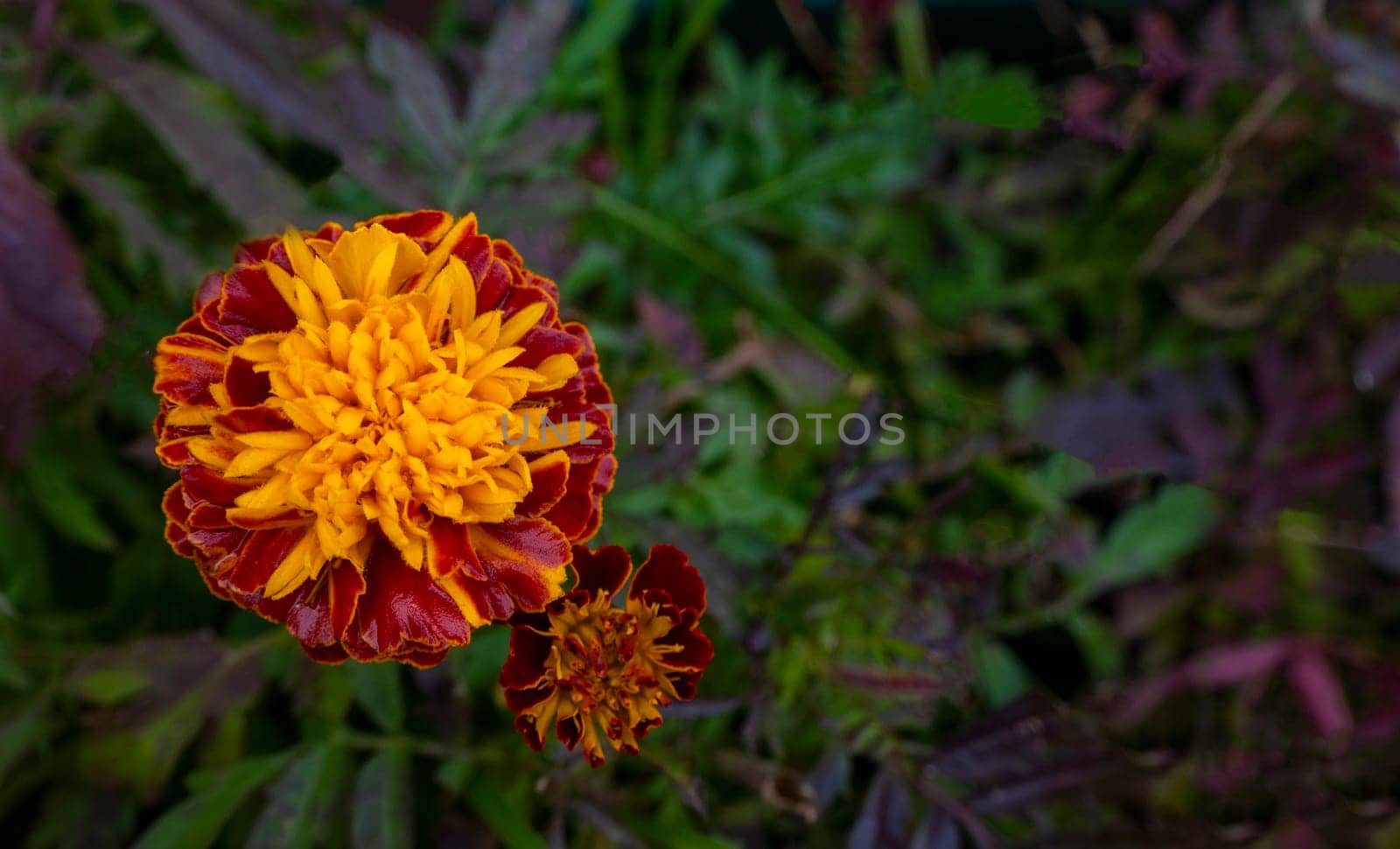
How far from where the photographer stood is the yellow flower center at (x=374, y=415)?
477 millimetres

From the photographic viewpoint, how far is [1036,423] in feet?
3.57

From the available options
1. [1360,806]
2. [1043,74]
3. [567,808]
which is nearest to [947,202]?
[1043,74]

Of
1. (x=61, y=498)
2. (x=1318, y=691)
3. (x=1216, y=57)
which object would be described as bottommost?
(x=1318, y=691)

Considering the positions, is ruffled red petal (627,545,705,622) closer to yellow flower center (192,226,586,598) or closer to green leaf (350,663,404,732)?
yellow flower center (192,226,586,598)

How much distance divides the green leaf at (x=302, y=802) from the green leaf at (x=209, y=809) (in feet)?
0.06

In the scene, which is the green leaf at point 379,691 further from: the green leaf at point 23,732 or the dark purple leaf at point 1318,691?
the dark purple leaf at point 1318,691

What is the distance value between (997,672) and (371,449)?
78 centimetres

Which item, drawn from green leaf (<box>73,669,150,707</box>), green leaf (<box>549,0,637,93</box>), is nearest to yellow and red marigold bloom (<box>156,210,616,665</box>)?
green leaf (<box>73,669,150,707</box>)

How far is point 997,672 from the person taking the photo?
1.04 m

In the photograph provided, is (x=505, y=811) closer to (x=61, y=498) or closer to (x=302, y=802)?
(x=302, y=802)

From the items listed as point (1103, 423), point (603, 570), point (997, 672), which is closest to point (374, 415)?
point (603, 570)

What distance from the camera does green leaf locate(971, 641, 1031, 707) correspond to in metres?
1.02

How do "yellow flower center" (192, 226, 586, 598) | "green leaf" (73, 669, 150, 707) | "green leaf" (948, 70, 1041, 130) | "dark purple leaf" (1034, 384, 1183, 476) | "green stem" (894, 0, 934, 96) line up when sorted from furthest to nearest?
"green stem" (894, 0, 934, 96) < "dark purple leaf" (1034, 384, 1183, 476) < "green leaf" (73, 669, 150, 707) < "green leaf" (948, 70, 1041, 130) < "yellow flower center" (192, 226, 586, 598)

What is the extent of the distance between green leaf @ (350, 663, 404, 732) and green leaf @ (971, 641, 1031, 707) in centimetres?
59
